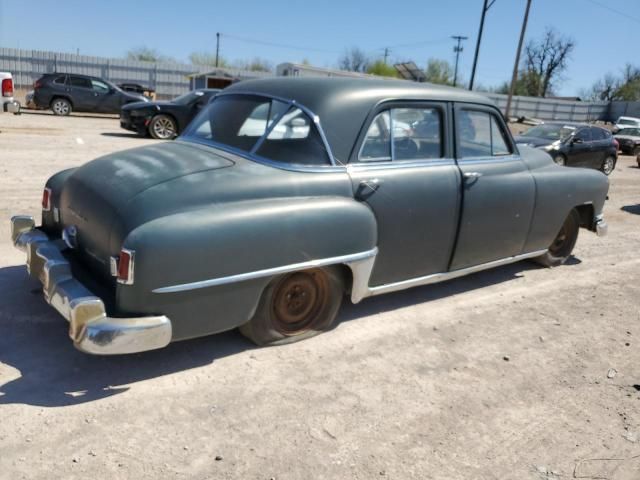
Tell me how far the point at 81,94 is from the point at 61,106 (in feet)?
2.50

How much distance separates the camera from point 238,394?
3113mm

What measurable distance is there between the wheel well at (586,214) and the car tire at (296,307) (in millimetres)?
3250

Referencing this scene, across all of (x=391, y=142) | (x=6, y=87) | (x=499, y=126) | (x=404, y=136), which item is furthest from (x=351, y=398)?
(x=6, y=87)

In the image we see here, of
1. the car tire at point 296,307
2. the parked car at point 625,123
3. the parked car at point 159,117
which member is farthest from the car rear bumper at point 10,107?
the parked car at point 625,123

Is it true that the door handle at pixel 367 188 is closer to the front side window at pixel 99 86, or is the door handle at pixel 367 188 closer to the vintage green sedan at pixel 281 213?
the vintage green sedan at pixel 281 213

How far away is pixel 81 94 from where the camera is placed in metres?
19.2

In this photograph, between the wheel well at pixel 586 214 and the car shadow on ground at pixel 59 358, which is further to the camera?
the wheel well at pixel 586 214

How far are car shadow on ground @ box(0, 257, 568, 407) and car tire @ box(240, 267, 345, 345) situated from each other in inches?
8.0

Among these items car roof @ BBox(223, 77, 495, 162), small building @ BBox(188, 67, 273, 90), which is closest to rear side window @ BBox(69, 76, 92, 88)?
small building @ BBox(188, 67, 273, 90)

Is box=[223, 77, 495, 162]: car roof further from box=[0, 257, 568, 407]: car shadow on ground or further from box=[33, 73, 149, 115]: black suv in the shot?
box=[33, 73, 149, 115]: black suv

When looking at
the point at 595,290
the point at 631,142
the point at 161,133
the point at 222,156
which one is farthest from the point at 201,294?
the point at 631,142

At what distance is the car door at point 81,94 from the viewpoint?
62.6 ft

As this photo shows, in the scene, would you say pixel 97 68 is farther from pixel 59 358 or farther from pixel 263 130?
pixel 59 358

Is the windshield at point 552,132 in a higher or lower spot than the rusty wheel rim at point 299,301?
higher
